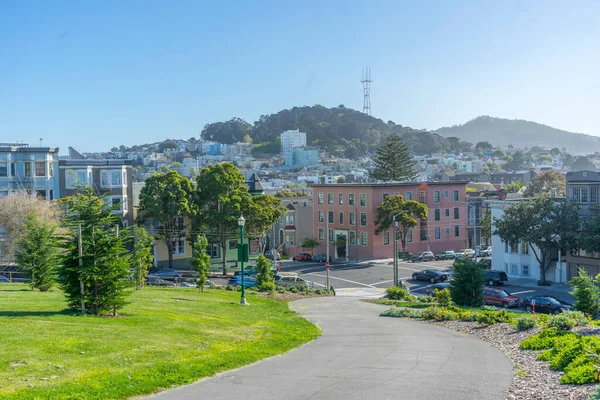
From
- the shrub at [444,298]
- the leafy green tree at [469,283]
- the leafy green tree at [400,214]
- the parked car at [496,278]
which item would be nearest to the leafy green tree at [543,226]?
the parked car at [496,278]

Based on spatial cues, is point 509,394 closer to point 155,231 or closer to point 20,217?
point 20,217

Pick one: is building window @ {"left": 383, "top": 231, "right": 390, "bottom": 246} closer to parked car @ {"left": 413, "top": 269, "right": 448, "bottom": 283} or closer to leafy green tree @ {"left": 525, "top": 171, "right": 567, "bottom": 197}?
parked car @ {"left": 413, "top": 269, "right": 448, "bottom": 283}

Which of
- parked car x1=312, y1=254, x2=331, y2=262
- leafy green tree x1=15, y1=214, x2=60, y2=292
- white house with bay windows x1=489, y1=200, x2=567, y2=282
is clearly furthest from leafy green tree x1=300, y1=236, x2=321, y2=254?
leafy green tree x1=15, y1=214, x2=60, y2=292

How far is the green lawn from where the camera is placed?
12.7 m

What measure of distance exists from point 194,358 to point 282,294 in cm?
2467

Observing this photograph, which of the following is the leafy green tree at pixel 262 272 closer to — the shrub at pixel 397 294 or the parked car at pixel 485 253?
the shrub at pixel 397 294

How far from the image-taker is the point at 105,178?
62594mm

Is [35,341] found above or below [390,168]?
below

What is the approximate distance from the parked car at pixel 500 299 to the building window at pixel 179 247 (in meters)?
31.9

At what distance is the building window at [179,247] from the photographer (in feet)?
209

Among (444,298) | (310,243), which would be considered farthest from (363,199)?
(444,298)

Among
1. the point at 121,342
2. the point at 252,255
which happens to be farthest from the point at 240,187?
the point at 121,342

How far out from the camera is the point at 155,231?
61.7 m

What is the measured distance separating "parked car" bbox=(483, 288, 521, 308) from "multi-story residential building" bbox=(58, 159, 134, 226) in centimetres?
3450
